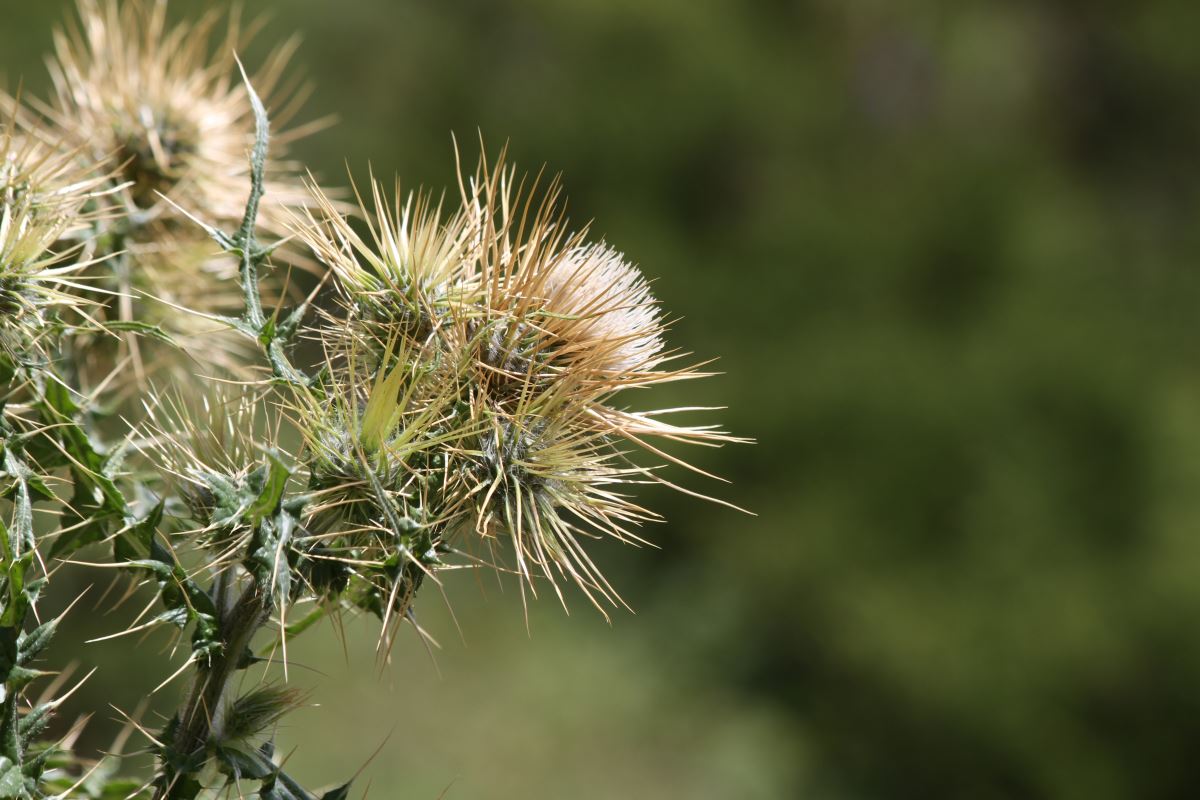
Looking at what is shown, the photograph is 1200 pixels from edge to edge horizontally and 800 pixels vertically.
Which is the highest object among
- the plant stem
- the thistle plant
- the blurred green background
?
the blurred green background

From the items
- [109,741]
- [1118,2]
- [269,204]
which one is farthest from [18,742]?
[1118,2]

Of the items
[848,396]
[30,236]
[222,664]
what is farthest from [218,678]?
[848,396]

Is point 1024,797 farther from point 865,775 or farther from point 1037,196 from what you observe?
point 1037,196

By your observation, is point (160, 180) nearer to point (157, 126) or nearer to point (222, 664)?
point (157, 126)

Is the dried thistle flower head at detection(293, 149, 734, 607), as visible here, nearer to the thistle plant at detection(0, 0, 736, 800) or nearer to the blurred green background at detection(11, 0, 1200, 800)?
the thistle plant at detection(0, 0, 736, 800)

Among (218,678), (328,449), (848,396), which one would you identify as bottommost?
(218,678)

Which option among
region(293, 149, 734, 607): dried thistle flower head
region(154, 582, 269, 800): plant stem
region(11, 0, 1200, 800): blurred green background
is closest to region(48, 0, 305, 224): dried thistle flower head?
region(293, 149, 734, 607): dried thistle flower head
